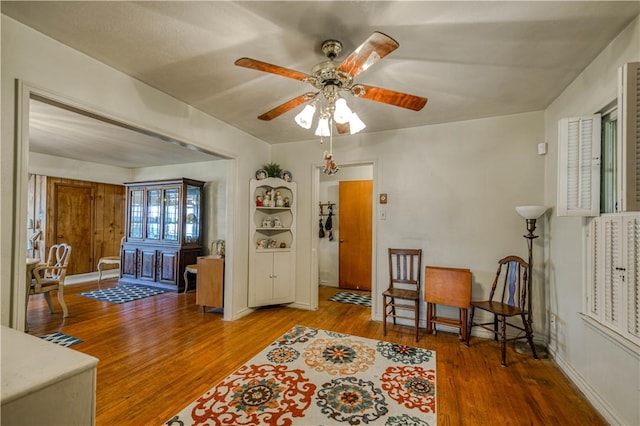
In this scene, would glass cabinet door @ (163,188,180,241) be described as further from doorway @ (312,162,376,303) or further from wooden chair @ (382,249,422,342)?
wooden chair @ (382,249,422,342)

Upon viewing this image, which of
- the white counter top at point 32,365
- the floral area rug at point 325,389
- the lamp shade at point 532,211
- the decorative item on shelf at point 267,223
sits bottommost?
the floral area rug at point 325,389

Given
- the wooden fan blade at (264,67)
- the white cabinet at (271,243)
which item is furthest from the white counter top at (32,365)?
the white cabinet at (271,243)

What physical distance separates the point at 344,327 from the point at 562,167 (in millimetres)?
2623

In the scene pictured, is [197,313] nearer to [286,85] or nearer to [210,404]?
[210,404]

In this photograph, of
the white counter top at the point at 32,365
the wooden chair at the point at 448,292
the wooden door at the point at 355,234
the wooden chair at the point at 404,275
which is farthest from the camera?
the wooden door at the point at 355,234

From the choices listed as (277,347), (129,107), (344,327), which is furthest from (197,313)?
(129,107)

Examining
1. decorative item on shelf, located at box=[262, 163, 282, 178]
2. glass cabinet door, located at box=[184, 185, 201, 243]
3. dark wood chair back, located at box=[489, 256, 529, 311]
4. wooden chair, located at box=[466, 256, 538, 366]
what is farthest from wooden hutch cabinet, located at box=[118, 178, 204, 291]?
dark wood chair back, located at box=[489, 256, 529, 311]

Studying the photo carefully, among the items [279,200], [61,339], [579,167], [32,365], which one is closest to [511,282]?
[579,167]

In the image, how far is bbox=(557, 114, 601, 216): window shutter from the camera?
1994 millimetres

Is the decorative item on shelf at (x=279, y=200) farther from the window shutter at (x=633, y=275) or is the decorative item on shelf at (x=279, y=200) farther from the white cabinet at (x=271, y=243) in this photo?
the window shutter at (x=633, y=275)

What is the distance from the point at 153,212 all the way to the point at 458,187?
537 cm

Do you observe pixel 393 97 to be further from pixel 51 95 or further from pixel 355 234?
pixel 355 234

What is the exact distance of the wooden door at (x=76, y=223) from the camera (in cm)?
515

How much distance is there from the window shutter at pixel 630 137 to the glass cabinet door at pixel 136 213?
21.4 ft
